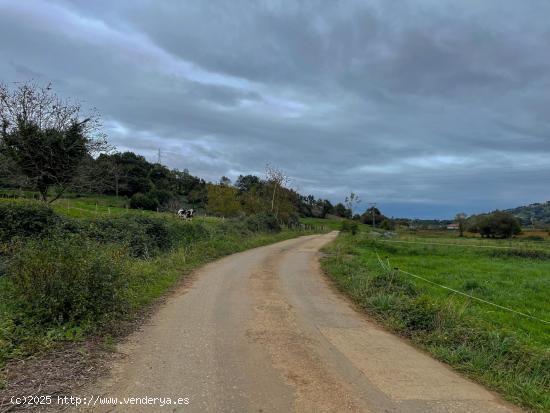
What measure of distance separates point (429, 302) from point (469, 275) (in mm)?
13889

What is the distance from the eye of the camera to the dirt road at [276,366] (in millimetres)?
5355

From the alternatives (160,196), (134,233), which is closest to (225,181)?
(160,196)

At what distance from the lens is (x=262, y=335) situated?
8344 millimetres

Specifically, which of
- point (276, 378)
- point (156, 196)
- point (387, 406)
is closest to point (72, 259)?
point (276, 378)

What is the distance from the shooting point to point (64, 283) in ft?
25.7

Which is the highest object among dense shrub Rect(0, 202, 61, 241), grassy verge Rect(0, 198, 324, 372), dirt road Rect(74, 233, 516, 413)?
dense shrub Rect(0, 202, 61, 241)

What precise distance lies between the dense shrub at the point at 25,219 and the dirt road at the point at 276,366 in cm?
556

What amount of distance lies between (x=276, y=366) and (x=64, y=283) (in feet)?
13.2

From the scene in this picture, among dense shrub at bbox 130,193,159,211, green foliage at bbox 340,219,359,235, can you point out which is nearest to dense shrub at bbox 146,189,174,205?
dense shrub at bbox 130,193,159,211

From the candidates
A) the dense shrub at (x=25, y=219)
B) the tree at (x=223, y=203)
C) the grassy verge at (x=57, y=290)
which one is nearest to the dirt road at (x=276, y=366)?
the grassy verge at (x=57, y=290)

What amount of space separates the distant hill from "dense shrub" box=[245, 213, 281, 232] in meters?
89.6

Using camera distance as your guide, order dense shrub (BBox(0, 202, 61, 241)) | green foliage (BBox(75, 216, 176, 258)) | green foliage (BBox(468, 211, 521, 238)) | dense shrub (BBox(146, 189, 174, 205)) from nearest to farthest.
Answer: dense shrub (BBox(0, 202, 61, 241)) < green foliage (BBox(75, 216, 176, 258)) < dense shrub (BBox(146, 189, 174, 205)) < green foliage (BBox(468, 211, 521, 238))

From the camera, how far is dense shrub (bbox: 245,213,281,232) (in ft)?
145

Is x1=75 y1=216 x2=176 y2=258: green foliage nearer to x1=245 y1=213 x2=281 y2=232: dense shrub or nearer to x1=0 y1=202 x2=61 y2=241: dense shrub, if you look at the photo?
x1=0 y1=202 x2=61 y2=241: dense shrub
